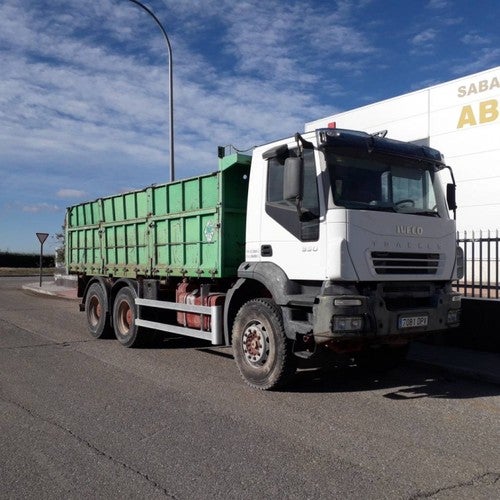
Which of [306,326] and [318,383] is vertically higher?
[306,326]

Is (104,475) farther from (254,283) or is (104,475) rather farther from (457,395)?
(457,395)

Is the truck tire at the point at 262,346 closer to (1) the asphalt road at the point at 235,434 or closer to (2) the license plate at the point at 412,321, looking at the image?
(1) the asphalt road at the point at 235,434

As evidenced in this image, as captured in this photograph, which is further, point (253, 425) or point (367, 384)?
point (367, 384)

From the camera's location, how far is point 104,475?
400cm

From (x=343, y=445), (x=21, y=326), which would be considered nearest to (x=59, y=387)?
(x=343, y=445)

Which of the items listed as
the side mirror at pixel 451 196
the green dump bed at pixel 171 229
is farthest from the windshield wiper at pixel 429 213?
the green dump bed at pixel 171 229

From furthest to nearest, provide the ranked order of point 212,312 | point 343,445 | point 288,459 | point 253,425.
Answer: point 212,312, point 253,425, point 343,445, point 288,459

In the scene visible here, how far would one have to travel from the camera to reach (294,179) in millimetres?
5867

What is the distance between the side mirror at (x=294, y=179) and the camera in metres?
5.85

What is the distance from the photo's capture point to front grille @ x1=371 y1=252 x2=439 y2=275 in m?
5.95

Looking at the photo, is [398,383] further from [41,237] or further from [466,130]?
[41,237]

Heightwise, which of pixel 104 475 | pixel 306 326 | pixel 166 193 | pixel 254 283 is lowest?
pixel 104 475

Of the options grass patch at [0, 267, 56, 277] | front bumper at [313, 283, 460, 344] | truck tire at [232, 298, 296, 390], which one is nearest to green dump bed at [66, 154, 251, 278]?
truck tire at [232, 298, 296, 390]

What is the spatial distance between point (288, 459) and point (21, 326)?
31.0 ft
